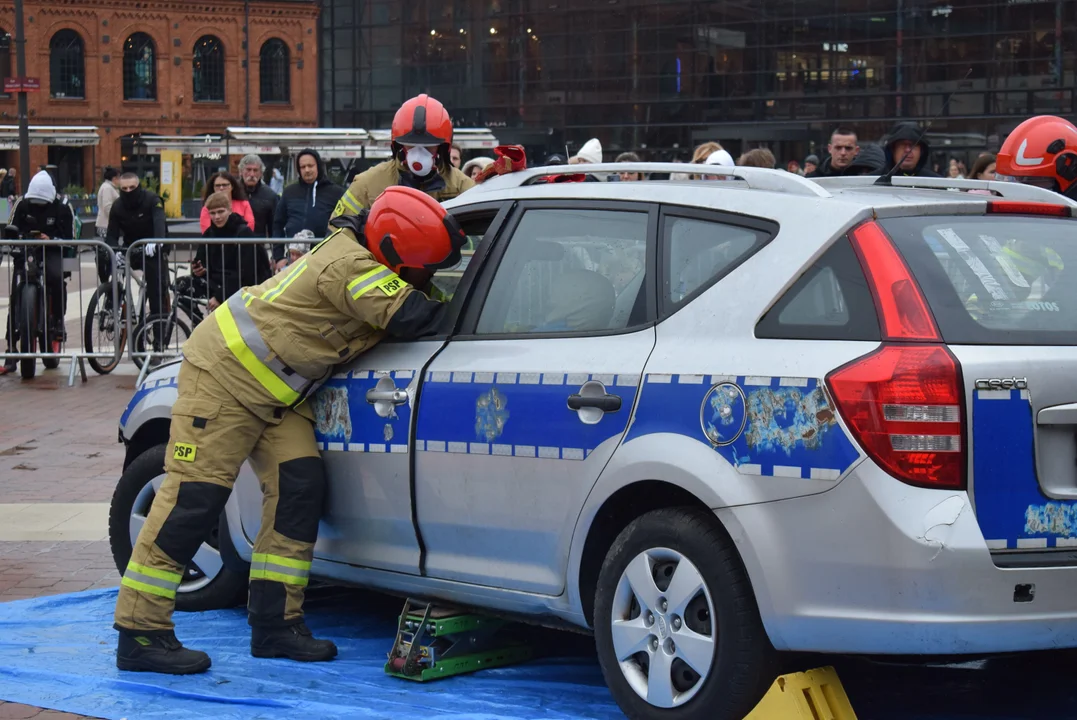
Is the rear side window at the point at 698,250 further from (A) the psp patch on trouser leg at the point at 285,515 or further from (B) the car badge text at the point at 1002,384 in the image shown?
(A) the psp patch on trouser leg at the point at 285,515

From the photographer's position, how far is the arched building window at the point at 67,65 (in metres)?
65.6

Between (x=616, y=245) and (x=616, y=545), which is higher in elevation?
(x=616, y=245)

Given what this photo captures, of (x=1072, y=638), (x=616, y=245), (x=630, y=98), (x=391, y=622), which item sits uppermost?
(x=630, y=98)

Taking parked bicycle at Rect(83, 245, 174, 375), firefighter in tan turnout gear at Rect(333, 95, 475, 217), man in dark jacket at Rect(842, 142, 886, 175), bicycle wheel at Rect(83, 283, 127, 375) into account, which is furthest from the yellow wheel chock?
bicycle wheel at Rect(83, 283, 127, 375)

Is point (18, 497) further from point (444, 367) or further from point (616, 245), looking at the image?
point (616, 245)

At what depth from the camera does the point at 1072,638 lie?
380 centimetres

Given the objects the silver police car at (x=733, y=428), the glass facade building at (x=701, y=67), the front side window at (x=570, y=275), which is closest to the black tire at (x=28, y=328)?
the silver police car at (x=733, y=428)

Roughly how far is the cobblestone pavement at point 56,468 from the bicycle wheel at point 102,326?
31 cm

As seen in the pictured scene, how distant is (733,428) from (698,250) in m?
0.65

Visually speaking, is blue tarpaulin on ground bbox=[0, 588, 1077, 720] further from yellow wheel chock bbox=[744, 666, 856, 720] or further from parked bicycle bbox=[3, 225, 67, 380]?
parked bicycle bbox=[3, 225, 67, 380]

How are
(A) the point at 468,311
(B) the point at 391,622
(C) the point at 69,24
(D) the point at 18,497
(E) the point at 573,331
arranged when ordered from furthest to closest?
(C) the point at 69,24, (D) the point at 18,497, (B) the point at 391,622, (A) the point at 468,311, (E) the point at 573,331

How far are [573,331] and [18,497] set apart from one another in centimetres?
→ 529

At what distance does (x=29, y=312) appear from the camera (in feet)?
45.1

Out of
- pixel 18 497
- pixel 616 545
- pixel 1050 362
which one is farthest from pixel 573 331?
pixel 18 497
